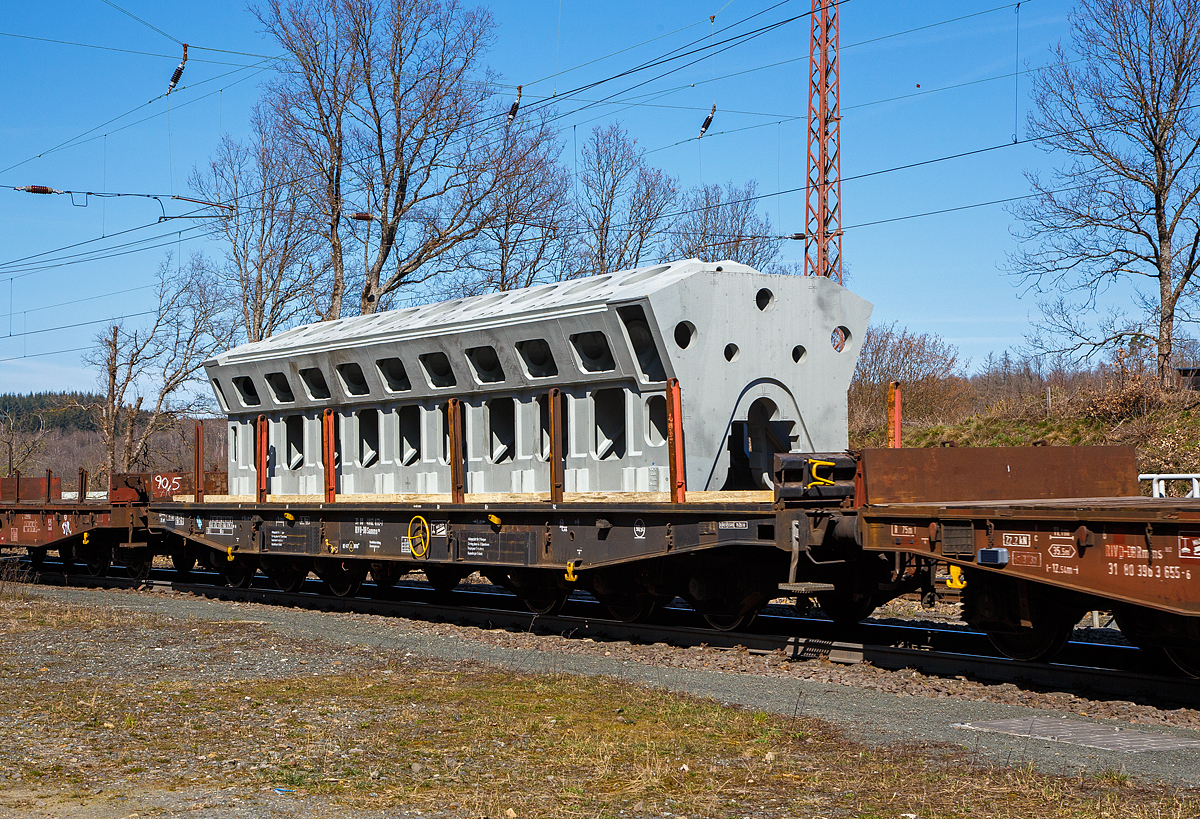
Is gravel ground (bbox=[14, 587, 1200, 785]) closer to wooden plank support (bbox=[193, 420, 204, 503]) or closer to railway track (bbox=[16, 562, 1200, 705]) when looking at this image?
railway track (bbox=[16, 562, 1200, 705])

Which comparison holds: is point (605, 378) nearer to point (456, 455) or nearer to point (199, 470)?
point (456, 455)

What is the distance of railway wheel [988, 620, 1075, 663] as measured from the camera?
9898 millimetres

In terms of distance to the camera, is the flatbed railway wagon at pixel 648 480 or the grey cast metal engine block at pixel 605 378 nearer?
the flatbed railway wagon at pixel 648 480

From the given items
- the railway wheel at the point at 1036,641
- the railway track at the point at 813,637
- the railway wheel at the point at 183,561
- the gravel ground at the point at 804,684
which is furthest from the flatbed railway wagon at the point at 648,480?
the railway wheel at the point at 183,561

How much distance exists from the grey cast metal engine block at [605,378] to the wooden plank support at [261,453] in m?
1.22

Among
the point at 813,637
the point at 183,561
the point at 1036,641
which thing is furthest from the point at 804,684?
the point at 183,561

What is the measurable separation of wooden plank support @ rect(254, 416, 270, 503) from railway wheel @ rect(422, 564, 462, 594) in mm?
2749

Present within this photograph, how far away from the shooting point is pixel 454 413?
46.4ft

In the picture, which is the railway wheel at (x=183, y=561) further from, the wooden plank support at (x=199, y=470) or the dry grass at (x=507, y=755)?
the dry grass at (x=507, y=755)

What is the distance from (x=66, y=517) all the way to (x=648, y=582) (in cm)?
1329

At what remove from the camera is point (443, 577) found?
17062 mm

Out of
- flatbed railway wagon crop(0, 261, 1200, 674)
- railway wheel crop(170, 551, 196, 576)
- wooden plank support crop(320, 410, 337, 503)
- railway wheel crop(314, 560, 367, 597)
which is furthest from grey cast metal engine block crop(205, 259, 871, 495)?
railway wheel crop(170, 551, 196, 576)

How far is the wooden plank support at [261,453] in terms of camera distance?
1712 cm

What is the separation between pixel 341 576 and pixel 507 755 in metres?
10.5
